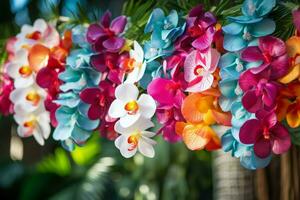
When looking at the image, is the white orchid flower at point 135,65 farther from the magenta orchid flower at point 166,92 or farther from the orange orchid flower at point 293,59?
the orange orchid flower at point 293,59

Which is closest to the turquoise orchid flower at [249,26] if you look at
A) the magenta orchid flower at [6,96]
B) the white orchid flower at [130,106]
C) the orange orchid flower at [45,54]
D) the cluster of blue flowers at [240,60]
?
the cluster of blue flowers at [240,60]

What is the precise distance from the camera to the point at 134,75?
24.4 inches

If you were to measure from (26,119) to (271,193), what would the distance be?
451 millimetres

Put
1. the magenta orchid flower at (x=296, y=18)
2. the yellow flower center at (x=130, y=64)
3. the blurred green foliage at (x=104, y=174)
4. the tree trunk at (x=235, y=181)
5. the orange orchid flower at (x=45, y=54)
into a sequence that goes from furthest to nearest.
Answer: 1. the blurred green foliage at (x=104, y=174)
2. the tree trunk at (x=235, y=181)
3. the orange orchid flower at (x=45, y=54)
4. the yellow flower center at (x=130, y=64)
5. the magenta orchid flower at (x=296, y=18)

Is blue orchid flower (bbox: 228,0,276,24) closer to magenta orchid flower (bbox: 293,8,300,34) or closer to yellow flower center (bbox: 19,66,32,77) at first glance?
magenta orchid flower (bbox: 293,8,300,34)

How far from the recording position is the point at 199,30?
0.59 meters

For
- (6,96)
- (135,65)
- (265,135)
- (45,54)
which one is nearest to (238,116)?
(265,135)

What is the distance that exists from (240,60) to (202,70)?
0.04 meters

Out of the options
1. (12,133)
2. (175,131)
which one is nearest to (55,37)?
(175,131)

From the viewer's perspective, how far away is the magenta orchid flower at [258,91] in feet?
1.72

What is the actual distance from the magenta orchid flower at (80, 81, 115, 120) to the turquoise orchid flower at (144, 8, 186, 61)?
0.08m

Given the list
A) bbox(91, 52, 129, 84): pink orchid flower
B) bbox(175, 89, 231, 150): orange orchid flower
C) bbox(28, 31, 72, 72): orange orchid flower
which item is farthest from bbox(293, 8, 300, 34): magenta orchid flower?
bbox(28, 31, 72, 72): orange orchid flower

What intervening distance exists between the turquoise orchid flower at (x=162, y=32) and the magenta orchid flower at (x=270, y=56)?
9 cm

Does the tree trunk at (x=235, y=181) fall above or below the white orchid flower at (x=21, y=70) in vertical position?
below
